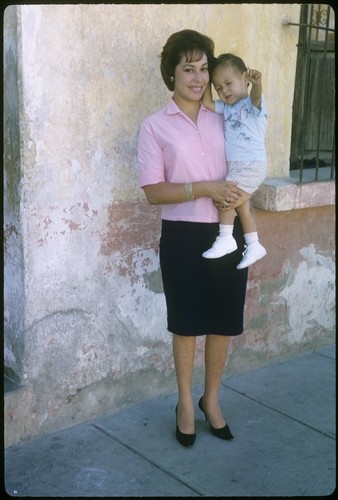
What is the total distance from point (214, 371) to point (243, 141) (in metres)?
1.10

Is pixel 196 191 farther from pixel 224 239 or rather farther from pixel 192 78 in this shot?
pixel 192 78

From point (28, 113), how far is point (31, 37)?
317 mm

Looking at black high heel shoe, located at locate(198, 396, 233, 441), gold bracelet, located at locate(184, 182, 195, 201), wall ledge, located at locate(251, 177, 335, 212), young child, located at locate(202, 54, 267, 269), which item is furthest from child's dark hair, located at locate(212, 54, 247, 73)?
black high heel shoe, located at locate(198, 396, 233, 441)

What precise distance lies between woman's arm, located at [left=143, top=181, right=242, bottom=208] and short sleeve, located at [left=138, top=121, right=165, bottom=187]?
0.03 meters

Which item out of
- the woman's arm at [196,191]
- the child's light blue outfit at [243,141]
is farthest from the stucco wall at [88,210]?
the child's light blue outfit at [243,141]

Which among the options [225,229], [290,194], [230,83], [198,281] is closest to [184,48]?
[230,83]

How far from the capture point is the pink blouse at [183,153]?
307 cm

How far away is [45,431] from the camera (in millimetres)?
3393

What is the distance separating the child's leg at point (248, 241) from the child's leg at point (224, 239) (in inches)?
3.6

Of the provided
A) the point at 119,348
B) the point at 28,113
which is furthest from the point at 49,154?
the point at 119,348

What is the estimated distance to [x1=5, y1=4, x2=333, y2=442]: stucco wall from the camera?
10.3 feet

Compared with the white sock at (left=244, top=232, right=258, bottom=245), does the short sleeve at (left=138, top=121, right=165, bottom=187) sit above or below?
above

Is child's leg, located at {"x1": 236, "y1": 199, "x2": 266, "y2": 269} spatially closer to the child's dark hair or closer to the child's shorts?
the child's shorts

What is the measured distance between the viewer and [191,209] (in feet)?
10.4
